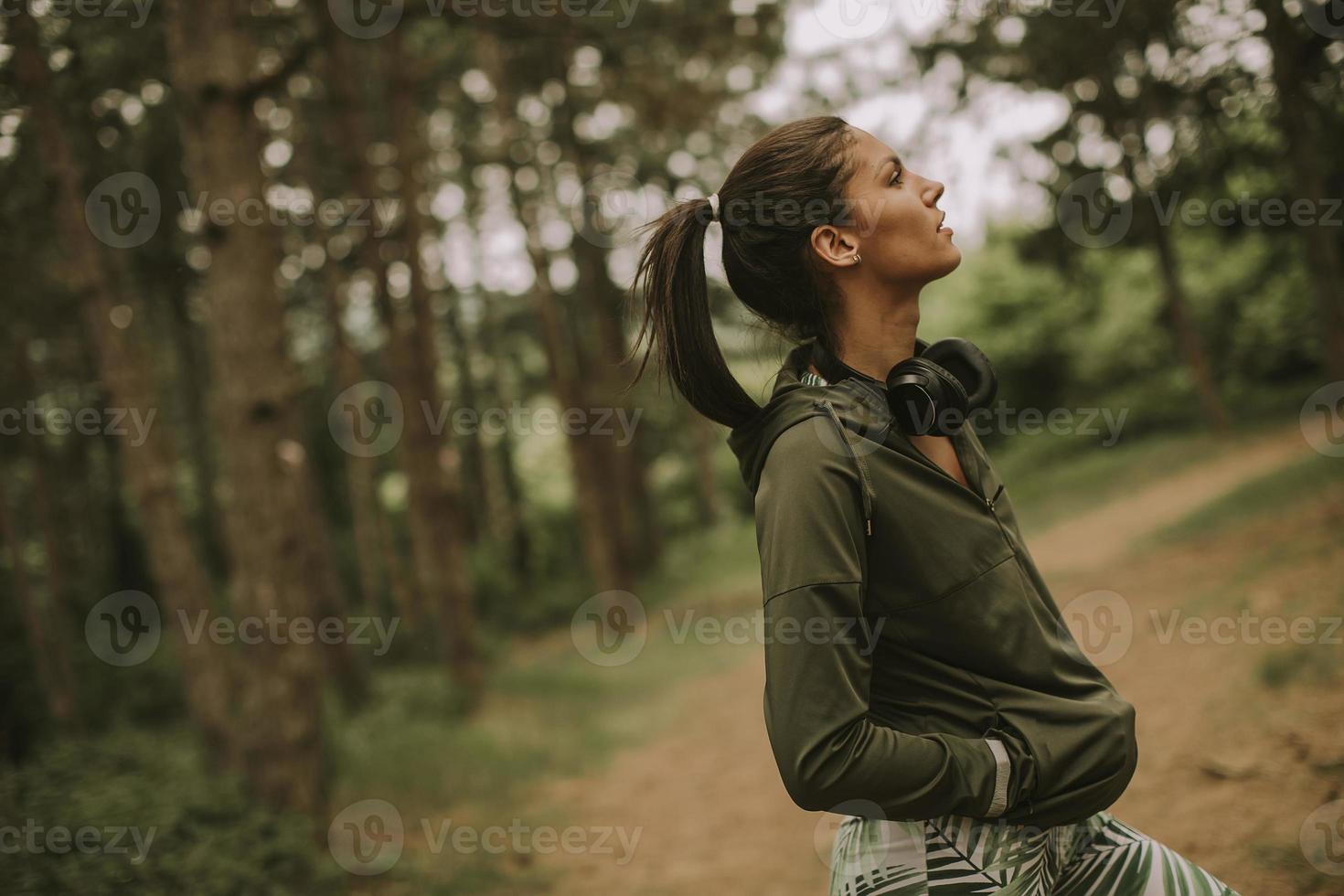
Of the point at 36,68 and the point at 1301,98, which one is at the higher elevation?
the point at 36,68

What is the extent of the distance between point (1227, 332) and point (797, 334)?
24236 millimetres

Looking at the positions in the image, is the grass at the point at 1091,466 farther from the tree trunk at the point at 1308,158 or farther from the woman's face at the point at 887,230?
the woman's face at the point at 887,230

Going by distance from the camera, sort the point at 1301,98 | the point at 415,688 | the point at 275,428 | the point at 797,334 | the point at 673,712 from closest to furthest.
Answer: the point at 797,334 → the point at 275,428 → the point at 1301,98 → the point at 673,712 → the point at 415,688

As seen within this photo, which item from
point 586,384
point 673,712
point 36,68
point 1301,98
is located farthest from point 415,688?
point 1301,98

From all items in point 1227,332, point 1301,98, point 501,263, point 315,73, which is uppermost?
point 315,73

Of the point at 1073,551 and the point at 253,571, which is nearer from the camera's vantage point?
the point at 253,571

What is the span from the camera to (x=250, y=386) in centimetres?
632

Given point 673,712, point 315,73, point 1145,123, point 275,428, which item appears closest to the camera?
point 275,428

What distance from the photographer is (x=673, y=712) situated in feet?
35.6

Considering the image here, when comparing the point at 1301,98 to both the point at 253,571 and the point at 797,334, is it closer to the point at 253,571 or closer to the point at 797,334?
the point at 797,334
